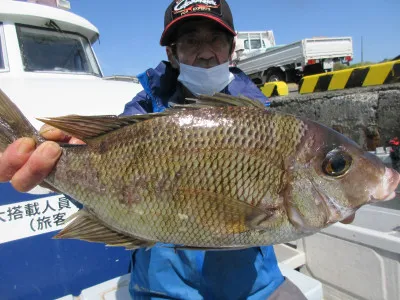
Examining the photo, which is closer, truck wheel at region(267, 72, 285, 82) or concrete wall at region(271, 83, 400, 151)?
concrete wall at region(271, 83, 400, 151)

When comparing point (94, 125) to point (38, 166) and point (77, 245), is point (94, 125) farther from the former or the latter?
point (77, 245)

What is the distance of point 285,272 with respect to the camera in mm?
3051

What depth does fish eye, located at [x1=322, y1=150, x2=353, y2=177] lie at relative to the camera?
4.96ft

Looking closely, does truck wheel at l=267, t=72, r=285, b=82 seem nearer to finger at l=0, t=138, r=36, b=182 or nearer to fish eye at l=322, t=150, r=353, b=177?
fish eye at l=322, t=150, r=353, b=177

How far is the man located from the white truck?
1650cm

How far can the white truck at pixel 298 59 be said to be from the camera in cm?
1873

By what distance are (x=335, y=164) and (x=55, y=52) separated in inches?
181

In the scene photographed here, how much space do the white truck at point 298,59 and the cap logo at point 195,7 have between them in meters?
16.6

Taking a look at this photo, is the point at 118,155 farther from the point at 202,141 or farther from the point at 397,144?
the point at 397,144

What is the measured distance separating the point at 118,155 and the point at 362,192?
110 centimetres

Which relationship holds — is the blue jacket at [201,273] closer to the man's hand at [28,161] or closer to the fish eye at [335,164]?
the man's hand at [28,161]

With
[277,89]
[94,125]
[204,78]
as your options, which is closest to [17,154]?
[94,125]

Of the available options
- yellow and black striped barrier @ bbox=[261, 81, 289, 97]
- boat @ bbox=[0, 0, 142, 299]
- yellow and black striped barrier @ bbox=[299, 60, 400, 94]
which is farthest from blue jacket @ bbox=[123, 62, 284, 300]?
yellow and black striped barrier @ bbox=[261, 81, 289, 97]

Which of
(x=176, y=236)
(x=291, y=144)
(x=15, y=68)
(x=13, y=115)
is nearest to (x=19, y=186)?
(x=13, y=115)
